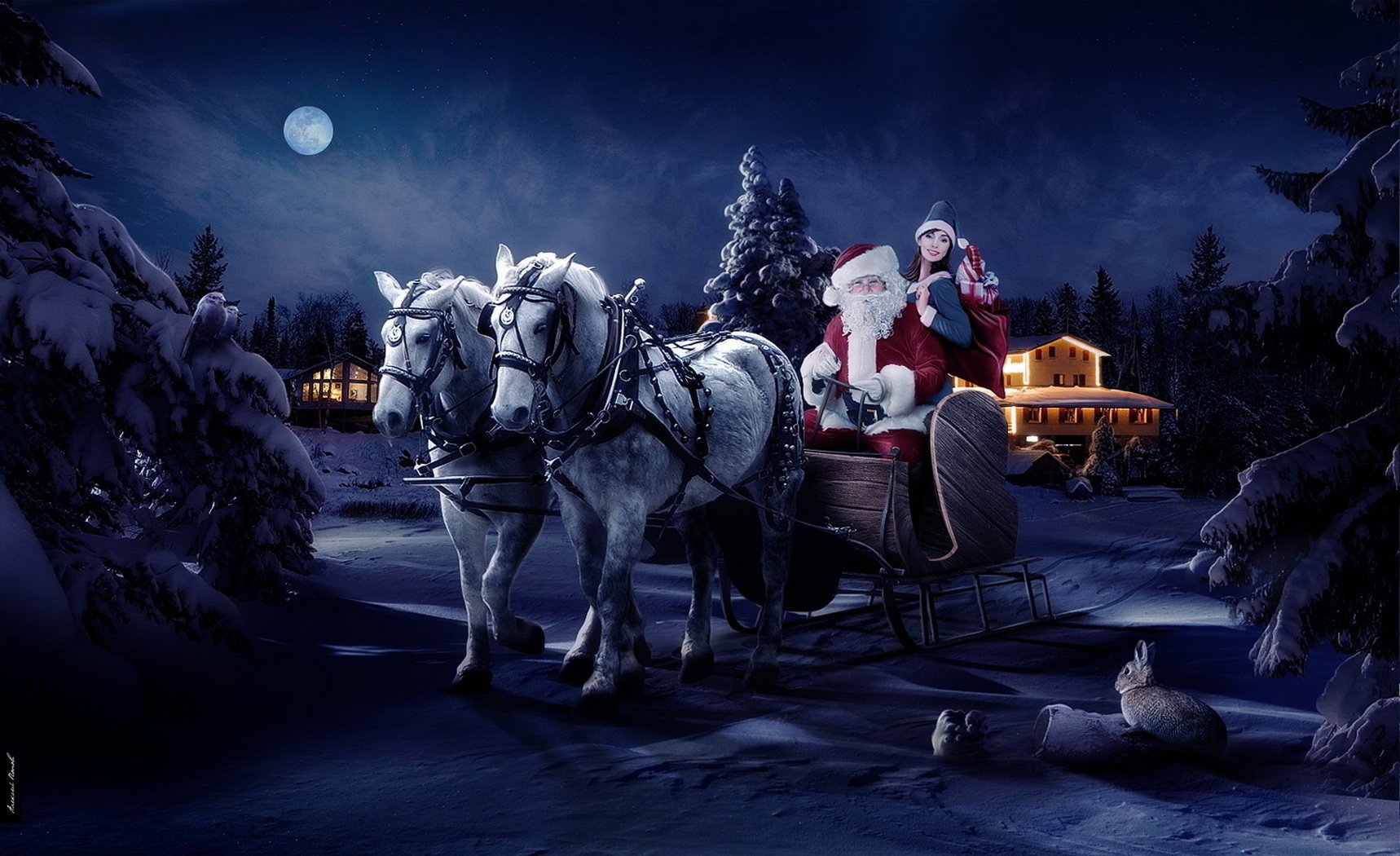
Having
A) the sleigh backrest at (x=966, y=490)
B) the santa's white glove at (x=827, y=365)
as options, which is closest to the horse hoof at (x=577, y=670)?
the sleigh backrest at (x=966, y=490)

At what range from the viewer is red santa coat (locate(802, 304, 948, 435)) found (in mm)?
6293

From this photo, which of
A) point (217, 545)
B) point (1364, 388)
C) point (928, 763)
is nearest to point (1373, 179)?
point (1364, 388)

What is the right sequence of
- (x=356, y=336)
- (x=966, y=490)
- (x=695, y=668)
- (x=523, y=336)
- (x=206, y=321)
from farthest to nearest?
(x=356, y=336) < (x=966, y=490) < (x=695, y=668) < (x=206, y=321) < (x=523, y=336)

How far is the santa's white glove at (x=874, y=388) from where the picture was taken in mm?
6293

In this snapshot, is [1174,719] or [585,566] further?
[585,566]

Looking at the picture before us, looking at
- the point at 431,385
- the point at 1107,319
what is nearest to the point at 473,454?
the point at 431,385

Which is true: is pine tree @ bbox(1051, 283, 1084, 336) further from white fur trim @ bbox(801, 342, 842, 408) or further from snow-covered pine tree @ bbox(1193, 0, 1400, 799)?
snow-covered pine tree @ bbox(1193, 0, 1400, 799)

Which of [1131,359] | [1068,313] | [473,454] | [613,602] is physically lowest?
[613,602]

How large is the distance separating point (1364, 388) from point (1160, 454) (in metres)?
19.1

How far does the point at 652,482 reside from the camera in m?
4.82

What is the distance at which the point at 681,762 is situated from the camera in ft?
12.6

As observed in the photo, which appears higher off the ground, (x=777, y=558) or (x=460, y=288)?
(x=460, y=288)

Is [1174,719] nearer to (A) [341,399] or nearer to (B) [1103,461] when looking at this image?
(B) [1103,461]

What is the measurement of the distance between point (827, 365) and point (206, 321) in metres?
3.92
